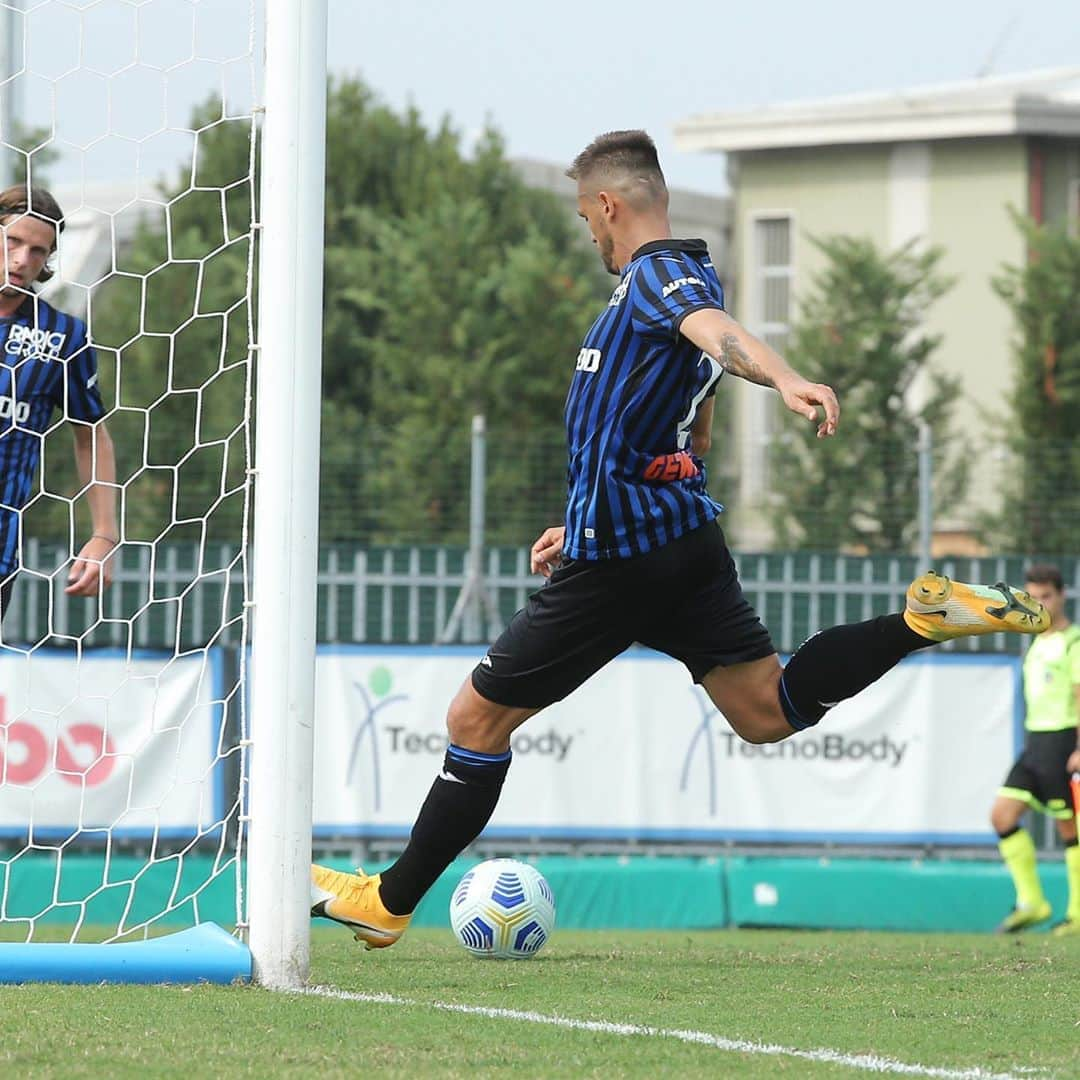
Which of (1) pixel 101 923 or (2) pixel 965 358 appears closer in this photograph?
(1) pixel 101 923

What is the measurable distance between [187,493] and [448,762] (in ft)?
32.7

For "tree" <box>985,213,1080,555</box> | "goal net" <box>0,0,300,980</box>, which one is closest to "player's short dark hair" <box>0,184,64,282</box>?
"goal net" <box>0,0,300,980</box>

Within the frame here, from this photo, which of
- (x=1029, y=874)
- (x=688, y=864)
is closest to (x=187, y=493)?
(x=688, y=864)

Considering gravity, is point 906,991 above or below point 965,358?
below

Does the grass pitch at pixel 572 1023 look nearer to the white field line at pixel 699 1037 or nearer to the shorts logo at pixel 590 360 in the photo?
the white field line at pixel 699 1037

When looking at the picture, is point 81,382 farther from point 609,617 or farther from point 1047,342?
point 1047,342

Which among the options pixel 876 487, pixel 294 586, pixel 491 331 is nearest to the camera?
pixel 294 586

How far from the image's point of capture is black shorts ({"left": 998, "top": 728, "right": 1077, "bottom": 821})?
10781 millimetres

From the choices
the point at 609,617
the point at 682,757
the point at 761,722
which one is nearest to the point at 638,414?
the point at 609,617

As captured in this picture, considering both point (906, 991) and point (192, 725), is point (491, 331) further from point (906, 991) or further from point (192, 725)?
point (906, 991)

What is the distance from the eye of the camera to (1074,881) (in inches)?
426

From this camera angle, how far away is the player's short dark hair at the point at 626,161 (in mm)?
5262

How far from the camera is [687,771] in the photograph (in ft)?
37.4

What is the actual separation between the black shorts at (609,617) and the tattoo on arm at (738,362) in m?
0.74
